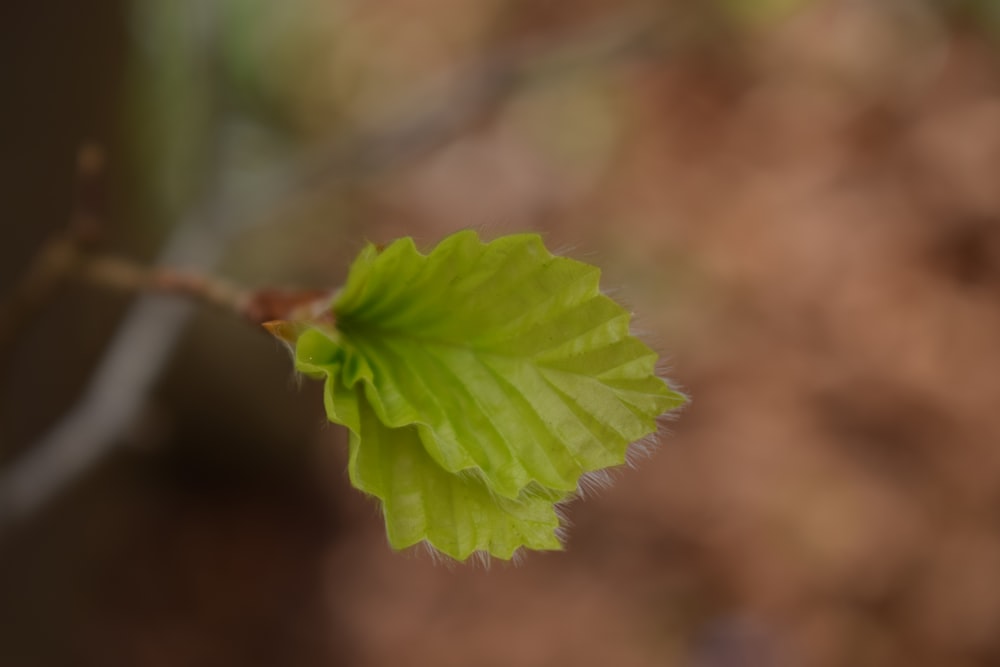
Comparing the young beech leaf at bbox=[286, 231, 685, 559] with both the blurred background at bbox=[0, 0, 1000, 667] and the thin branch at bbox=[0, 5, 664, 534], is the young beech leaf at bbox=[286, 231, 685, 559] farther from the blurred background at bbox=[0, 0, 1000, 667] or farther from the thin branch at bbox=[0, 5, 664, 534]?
the blurred background at bbox=[0, 0, 1000, 667]

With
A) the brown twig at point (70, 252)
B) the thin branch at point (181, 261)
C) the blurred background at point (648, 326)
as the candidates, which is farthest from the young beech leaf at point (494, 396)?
the blurred background at point (648, 326)

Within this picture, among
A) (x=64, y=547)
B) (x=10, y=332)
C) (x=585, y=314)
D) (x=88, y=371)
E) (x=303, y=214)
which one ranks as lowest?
(x=585, y=314)

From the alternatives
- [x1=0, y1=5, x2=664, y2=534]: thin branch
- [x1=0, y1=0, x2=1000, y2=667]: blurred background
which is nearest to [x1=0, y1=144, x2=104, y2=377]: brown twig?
[x1=0, y1=5, x2=664, y2=534]: thin branch

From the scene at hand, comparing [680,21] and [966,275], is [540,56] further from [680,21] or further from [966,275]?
[966,275]

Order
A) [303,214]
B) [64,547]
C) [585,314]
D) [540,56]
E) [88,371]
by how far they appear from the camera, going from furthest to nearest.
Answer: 1. [303,214]
2. [540,56]
3. [64,547]
4. [88,371]
5. [585,314]

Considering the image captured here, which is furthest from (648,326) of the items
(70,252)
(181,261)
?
(70,252)

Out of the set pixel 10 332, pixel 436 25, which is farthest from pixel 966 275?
pixel 10 332

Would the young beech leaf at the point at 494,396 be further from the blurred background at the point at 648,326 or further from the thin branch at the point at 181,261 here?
the blurred background at the point at 648,326
